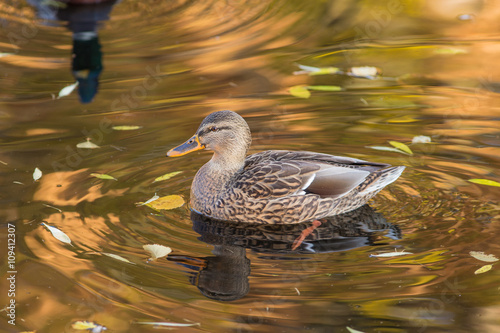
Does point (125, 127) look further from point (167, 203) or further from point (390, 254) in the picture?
point (390, 254)

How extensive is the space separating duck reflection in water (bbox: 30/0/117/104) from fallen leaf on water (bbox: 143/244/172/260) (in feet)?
12.5

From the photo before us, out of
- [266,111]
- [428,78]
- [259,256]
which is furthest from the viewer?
[428,78]

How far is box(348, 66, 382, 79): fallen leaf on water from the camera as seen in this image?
9852mm

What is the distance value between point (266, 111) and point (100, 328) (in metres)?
4.35

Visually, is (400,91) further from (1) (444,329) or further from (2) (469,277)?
(1) (444,329)

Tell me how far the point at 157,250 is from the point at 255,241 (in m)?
0.89

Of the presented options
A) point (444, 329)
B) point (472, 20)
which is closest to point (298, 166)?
point (444, 329)

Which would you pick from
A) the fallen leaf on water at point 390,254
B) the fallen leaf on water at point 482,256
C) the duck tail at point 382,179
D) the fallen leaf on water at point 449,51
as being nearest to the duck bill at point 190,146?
the duck tail at point 382,179

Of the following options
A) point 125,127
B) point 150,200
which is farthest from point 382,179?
point 125,127

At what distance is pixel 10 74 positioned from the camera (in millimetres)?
10227

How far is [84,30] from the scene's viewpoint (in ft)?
39.3

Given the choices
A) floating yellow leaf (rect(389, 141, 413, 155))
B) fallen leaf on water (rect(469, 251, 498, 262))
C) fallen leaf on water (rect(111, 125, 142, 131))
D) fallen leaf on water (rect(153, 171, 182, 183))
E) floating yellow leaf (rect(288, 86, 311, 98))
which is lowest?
fallen leaf on water (rect(153, 171, 182, 183))

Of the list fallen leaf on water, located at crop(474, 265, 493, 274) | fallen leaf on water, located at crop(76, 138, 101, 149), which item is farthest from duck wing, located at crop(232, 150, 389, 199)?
fallen leaf on water, located at crop(76, 138, 101, 149)

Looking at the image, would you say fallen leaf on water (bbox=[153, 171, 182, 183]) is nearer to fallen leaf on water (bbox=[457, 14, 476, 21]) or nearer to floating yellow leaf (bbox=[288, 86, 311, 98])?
floating yellow leaf (bbox=[288, 86, 311, 98])
